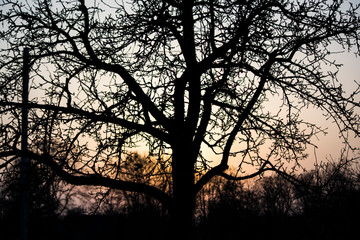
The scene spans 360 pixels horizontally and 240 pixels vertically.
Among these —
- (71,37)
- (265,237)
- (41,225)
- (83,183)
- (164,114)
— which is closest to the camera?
(83,183)

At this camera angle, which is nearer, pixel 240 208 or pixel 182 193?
pixel 182 193

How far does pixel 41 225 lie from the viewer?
25.5 metres

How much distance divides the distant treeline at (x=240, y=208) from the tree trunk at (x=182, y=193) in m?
0.97

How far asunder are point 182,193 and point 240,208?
25.5ft

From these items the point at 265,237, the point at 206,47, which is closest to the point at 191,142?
the point at 206,47

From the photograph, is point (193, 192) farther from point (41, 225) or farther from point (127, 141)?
point (41, 225)

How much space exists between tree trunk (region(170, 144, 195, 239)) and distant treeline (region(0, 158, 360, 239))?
97 centimetres

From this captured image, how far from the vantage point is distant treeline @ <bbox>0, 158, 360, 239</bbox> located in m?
7.67

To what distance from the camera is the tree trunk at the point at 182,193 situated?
24.1 feet

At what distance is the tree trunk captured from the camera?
24.1 ft

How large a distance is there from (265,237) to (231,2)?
1340cm

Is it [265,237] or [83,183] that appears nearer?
[83,183]

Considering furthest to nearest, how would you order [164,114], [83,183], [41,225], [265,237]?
[41,225] < [265,237] < [164,114] < [83,183]

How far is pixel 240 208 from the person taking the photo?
14.5m
